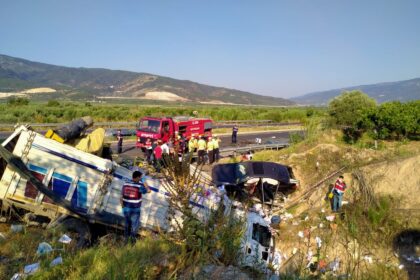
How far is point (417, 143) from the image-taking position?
16.3m

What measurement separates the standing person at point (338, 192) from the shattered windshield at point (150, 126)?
32.0 ft

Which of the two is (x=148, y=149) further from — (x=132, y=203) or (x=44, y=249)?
(x=44, y=249)

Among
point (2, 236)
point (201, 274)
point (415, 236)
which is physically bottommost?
point (415, 236)

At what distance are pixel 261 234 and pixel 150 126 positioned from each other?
36.8 ft

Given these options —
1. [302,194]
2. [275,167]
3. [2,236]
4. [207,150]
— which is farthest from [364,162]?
[2,236]

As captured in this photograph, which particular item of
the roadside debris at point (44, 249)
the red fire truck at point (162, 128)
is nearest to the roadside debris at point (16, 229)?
the roadside debris at point (44, 249)

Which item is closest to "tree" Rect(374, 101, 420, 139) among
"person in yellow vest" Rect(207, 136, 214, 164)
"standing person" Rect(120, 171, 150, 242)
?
"person in yellow vest" Rect(207, 136, 214, 164)

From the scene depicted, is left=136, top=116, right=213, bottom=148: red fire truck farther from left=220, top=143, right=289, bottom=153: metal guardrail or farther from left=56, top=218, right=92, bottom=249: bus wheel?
left=56, top=218, right=92, bottom=249: bus wheel

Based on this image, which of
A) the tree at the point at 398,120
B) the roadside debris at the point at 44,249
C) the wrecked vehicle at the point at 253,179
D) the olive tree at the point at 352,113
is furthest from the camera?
the olive tree at the point at 352,113

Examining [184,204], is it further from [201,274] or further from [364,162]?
[364,162]

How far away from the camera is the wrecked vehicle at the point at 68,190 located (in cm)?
682

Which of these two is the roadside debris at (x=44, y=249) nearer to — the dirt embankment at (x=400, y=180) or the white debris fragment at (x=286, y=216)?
the white debris fragment at (x=286, y=216)

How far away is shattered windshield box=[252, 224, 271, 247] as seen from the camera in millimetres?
6832

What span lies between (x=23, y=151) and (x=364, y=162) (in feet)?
43.7
